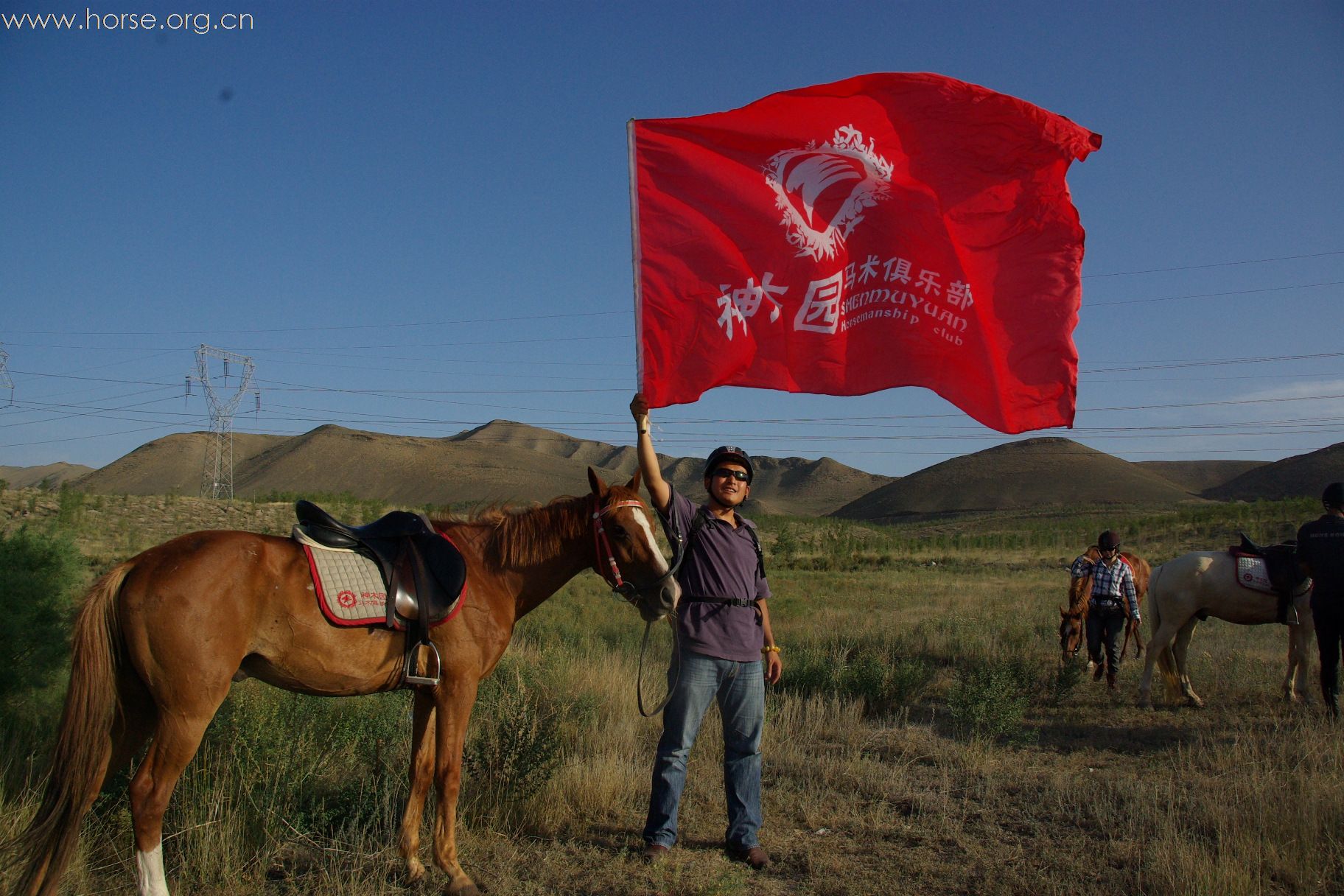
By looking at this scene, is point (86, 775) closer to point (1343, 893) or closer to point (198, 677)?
point (198, 677)

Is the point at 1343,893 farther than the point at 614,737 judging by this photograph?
No

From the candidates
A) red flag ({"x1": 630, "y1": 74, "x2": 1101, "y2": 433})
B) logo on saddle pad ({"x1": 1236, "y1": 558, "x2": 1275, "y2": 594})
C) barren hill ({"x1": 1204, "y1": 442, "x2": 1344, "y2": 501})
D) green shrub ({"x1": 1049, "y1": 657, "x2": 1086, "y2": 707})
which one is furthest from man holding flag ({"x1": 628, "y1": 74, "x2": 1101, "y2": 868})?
barren hill ({"x1": 1204, "y1": 442, "x2": 1344, "y2": 501})

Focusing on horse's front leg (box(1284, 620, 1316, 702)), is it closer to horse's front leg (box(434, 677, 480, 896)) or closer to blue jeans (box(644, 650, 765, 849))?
blue jeans (box(644, 650, 765, 849))

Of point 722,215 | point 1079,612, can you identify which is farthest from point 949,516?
point 722,215

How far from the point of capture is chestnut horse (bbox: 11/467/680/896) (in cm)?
358

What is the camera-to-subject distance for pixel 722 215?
225 inches

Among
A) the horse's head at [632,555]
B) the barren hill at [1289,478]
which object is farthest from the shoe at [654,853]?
the barren hill at [1289,478]

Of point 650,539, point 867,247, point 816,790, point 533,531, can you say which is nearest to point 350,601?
point 533,531

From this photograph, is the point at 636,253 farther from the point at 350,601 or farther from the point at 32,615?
the point at 32,615

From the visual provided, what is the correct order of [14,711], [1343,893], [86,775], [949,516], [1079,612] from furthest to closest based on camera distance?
[949,516]
[1079,612]
[14,711]
[1343,893]
[86,775]

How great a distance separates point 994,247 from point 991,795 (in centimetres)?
375

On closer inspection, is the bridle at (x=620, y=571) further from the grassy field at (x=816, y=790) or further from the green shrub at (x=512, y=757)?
the green shrub at (x=512, y=757)

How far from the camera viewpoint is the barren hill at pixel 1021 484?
107500 mm

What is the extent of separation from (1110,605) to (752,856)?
716cm
